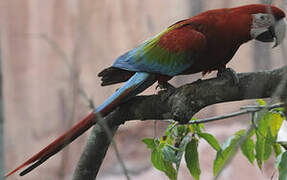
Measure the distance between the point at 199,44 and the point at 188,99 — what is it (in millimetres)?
323

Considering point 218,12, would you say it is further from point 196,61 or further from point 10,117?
point 10,117

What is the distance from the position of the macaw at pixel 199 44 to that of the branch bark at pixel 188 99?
0.09m

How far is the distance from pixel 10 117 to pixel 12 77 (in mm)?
375

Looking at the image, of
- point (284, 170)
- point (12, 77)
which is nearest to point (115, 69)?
point (284, 170)

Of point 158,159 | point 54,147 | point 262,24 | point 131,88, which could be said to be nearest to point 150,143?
point 158,159

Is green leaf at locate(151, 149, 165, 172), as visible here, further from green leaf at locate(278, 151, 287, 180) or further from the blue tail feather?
green leaf at locate(278, 151, 287, 180)

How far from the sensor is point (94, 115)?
1.20m

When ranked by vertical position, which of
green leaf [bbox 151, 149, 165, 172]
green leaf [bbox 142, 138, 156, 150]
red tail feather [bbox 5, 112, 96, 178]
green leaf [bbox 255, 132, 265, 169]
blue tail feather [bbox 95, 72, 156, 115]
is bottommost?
green leaf [bbox 255, 132, 265, 169]

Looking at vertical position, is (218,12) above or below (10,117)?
above

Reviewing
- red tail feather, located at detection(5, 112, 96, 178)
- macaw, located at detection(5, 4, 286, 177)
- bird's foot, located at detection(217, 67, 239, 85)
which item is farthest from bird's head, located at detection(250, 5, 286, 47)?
red tail feather, located at detection(5, 112, 96, 178)

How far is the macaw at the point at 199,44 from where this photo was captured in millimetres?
1385

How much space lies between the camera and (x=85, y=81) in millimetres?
4137

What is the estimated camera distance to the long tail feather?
1.14 m

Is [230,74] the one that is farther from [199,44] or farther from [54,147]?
[54,147]
